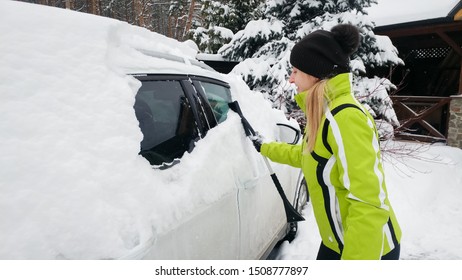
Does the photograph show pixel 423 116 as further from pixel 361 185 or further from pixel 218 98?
pixel 361 185

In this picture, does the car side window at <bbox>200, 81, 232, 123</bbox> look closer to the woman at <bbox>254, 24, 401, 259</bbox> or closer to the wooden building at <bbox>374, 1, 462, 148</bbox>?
the woman at <bbox>254, 24, 401, 259</bbox>

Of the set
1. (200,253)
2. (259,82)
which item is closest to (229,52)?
(259,82)

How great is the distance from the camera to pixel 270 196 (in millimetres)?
2637

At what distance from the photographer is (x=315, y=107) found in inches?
58.7

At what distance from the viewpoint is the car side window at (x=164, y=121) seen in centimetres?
149

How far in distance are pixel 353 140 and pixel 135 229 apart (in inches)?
37.7

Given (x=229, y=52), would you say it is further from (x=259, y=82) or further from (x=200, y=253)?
(x=200, y=253)

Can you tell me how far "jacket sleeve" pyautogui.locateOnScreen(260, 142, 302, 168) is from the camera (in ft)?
6.64

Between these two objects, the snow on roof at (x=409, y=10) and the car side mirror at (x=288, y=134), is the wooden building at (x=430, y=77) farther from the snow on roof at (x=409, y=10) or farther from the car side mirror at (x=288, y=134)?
the car side mirror at (x=288, y=134)

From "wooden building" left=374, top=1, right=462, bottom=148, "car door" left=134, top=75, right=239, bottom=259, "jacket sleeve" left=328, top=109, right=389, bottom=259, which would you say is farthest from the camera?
"wooden building" left=374, top=1, right=462, bottom=148

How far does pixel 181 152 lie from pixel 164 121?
20 cm

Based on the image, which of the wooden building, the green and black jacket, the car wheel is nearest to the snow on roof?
the wooden building

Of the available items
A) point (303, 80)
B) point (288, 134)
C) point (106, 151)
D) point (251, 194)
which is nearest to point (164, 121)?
point (106, 151)

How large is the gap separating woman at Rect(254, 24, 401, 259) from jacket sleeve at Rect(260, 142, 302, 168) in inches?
16.2
